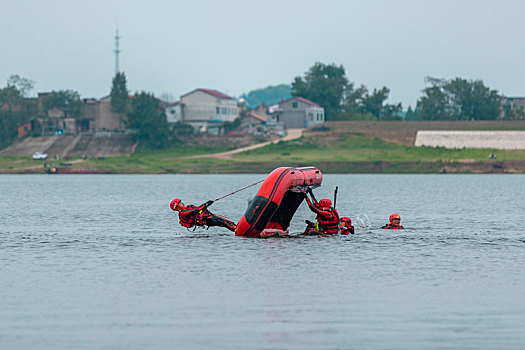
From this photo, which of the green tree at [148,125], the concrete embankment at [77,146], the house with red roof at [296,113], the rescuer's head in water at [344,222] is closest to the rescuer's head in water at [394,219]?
the rescuer's head in water at [344,222]

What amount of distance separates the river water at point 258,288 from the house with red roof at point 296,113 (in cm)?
11502

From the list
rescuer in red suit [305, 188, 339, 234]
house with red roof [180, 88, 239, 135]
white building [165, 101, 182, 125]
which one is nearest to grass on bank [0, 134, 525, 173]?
white building [165, 101, 182, 125]

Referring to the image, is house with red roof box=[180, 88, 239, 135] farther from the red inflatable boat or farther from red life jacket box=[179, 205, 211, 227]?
the red inflatable boat

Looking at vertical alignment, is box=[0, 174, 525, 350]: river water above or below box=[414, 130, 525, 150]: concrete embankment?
below

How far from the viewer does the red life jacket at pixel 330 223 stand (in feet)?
120

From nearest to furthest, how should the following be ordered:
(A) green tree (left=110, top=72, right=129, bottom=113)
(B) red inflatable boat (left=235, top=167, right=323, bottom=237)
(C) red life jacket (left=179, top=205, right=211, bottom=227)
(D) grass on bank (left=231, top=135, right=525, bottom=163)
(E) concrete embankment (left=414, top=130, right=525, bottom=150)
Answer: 1. (B) red inflatable boat (left=235, top=167, right=323, bottom=237)
2. (C) red life jacket (left=179, top=205, right=211, bottom=227)
3. (D) grass on bank (left=231, top=135, right=525, bottom=163)
4. (E) concrete embankment (left=414, top=130, right=525, bottom=150)
5. (A) green tree (left=110, top=72, right=129, bottom=113)

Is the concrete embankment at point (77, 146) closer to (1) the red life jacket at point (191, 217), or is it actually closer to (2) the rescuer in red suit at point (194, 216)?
(2) the rescuer in red suit at point (194, 216)

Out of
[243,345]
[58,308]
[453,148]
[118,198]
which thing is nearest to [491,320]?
[243,345]

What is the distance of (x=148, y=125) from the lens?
143750mm

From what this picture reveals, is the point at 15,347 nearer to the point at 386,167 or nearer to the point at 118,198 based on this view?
the point at 118,198

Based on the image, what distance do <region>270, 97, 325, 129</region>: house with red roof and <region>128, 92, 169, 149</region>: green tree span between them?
86.8ft

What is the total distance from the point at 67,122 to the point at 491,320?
149m

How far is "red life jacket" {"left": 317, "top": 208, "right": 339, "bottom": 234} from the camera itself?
120 feet

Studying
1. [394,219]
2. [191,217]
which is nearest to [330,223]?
[394,219]
